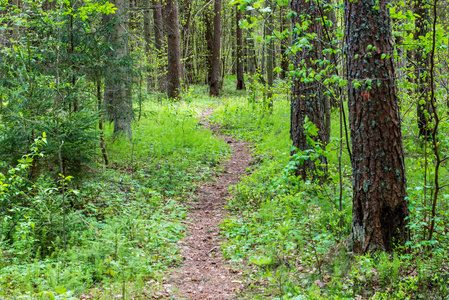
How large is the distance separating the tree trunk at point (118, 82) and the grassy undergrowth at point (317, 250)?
3.78 metres

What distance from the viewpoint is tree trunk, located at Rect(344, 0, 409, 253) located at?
3684 mm

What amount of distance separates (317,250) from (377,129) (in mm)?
1725

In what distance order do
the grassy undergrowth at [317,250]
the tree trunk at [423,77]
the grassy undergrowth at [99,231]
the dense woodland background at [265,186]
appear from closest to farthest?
1. the grassy undergrowth at [317,250]
2. the dense woodland background at [265,186]
3. the grassy undergrowth at [99,231]
4. the tree trunk at [423,77]

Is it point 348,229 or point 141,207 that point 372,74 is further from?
point 141,207

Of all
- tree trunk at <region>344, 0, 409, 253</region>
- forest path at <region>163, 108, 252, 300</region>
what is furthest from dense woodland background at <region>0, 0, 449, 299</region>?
forest path at <region>163, 108, 252, 300</region>

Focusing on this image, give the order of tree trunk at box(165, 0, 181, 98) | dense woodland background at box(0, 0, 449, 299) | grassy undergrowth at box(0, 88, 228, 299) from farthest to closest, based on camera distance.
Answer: tree trunk at box(165, 0, 181, 98)
grassy undergrowth at box(0, 88, 228, 299)
dense woodland background at box(0, 0, 449, 299)

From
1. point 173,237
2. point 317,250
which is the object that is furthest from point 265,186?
point 317,250

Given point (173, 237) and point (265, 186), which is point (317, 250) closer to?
point (173, 237)

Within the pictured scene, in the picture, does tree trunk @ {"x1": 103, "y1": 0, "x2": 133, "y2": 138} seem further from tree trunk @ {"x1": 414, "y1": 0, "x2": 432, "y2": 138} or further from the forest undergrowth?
tree trunk @ {"x1": 414, "y1": 0, "x2": 432, "y2": 138}

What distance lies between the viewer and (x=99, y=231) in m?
5.00

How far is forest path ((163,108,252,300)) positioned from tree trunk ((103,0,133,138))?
3.13 metres

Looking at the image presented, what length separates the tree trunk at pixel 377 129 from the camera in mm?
3684

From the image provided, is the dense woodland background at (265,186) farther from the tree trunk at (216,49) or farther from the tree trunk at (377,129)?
the tree trunk at (216,49)

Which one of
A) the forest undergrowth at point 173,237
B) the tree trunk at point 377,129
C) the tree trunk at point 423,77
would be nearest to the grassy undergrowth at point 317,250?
the forest undergrowth at point 173,237
